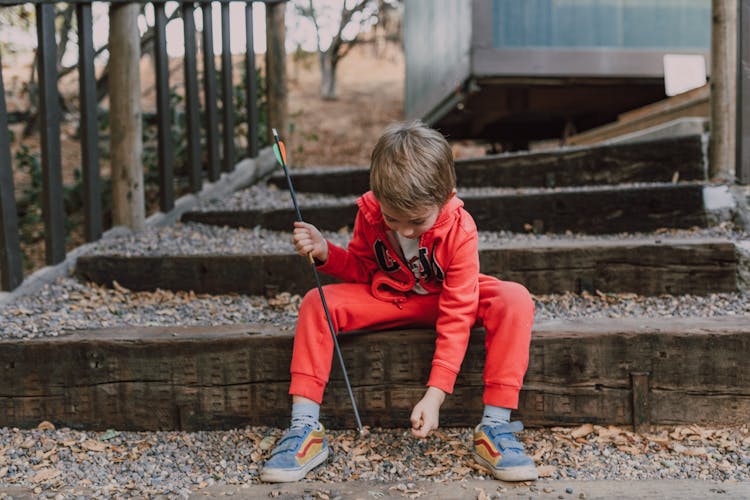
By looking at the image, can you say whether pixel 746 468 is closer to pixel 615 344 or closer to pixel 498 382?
pixel 615 344

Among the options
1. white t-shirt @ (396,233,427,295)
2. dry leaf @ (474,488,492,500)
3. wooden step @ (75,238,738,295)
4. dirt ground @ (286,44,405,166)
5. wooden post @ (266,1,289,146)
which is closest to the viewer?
dry leaf @ (474,488,492,500)

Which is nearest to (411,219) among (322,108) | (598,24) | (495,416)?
(495,416)

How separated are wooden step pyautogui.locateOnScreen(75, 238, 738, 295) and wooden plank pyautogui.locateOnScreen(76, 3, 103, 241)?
1.04 feet

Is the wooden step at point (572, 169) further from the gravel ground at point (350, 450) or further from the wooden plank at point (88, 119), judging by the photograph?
the wooden plank at point (88, 119)

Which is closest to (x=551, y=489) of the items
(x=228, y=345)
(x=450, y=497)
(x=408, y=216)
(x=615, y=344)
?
(x=450, y=497)

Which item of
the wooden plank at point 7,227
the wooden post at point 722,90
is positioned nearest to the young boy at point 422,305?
the wooden plank at point 7,227

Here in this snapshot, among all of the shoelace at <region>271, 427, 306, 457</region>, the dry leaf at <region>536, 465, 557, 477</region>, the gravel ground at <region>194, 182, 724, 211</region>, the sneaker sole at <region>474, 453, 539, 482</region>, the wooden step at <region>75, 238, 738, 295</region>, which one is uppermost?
the gravel ground at <region>194, 182, 724, 211</region>

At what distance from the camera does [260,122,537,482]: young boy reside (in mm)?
1634

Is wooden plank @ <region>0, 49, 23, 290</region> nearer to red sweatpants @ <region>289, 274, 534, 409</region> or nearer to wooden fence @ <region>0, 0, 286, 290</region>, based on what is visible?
wooden fence @ <region>0, 0, 286, 290</region>

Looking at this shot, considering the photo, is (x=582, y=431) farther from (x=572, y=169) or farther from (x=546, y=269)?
(x=572, y=169)

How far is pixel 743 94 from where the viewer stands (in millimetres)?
2596

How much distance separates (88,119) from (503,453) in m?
2.13

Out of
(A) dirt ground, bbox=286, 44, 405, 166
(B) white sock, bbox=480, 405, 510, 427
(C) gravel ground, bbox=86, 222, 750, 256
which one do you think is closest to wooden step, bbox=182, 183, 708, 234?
(C) gravel ground, bbox=86, 222, 750, 256

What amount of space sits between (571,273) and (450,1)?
3719 millimetres
